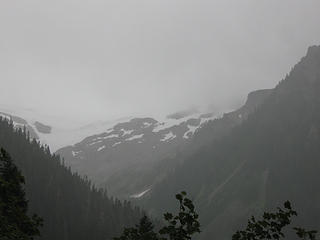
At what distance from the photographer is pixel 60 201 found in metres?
165

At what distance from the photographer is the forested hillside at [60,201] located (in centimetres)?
15200

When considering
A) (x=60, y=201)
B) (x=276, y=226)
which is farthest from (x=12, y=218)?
(x=60, y=201)

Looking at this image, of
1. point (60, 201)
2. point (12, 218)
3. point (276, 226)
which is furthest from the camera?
point (60, 201)

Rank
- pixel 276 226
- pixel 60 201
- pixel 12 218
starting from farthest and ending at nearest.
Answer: pixel 60 201
pixel 12 218
pixel 276 226

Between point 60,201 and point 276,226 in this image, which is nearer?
point 276,226

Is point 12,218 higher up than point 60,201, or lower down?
lower down

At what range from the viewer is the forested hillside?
15200 cm

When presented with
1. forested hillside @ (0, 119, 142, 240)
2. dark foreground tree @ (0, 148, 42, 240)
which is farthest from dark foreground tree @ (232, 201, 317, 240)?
forested hillside @ (0, 119, 142, 240)

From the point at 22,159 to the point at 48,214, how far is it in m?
29.1

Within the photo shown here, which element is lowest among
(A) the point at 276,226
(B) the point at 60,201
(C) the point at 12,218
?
(A) the point at 276,226

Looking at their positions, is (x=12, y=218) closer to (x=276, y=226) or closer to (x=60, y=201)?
(x=276, y=226)

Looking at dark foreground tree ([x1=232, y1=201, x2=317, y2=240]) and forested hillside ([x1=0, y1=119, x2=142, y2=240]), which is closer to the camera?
dark foreground tree ([x1=232, y1=201, x2=317, y2=240])

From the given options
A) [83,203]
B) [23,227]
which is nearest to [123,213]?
[83,203]

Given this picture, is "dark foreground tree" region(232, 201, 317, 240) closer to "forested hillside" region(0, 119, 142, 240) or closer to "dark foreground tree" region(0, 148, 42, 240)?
"dark foreground tree" region(0, 148, 42, 240)
